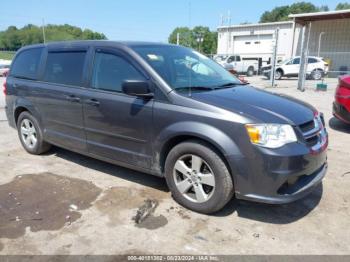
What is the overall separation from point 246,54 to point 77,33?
2450 inches

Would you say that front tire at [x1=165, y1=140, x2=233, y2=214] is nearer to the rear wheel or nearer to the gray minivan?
the gray minivan

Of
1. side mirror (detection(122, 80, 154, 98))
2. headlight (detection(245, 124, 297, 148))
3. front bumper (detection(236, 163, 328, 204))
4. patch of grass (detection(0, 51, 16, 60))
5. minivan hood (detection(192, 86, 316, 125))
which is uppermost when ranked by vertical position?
side mirror (detection(122, 80, 154, 98))

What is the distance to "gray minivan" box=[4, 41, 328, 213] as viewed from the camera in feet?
10.2

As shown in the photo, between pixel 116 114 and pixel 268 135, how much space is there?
5.90 feet

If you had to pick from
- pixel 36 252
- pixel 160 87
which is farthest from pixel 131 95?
pixel 36 252

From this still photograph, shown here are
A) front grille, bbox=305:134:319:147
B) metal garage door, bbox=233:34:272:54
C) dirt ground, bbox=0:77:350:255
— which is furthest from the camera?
metal garage door, bbox=233:34:272:54

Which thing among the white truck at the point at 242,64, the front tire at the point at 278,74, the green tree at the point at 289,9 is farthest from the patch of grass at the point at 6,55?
the green tree at the point at 289,9

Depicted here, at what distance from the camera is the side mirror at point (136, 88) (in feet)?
11.5

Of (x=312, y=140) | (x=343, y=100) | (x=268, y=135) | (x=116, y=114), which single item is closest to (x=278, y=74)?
(x=343, y=100)

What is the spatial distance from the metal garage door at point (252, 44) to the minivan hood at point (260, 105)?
3316cm

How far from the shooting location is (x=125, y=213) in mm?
3541

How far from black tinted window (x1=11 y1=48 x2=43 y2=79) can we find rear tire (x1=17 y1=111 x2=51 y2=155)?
2.13ft

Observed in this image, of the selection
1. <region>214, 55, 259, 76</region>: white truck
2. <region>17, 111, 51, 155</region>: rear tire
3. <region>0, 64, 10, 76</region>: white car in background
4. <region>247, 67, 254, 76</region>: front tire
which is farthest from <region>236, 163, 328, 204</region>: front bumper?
<region>0, 64, 10, 76</region>: white car in background

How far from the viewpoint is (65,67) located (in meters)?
4.65
